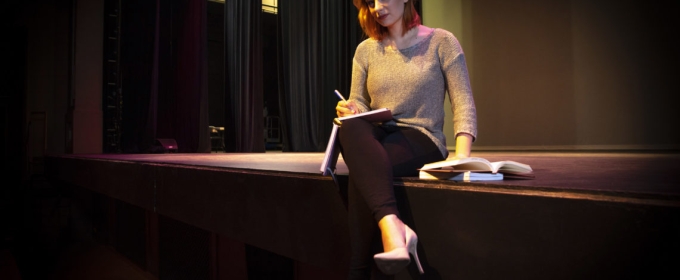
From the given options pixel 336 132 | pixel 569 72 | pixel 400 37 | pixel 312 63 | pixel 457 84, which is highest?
pixel 312 63

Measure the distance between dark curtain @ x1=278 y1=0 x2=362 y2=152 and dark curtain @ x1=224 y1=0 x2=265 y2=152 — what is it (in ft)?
1.29

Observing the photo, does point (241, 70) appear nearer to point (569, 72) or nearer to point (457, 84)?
point (569, 72)

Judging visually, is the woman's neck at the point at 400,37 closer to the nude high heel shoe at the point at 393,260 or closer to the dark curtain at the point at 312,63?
the nude high heel shoe at the point at 393,260

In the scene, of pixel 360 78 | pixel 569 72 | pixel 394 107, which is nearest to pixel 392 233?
pixel 394 107

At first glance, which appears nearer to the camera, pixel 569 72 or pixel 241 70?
pixel 569 72

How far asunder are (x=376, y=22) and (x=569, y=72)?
340 centimetres

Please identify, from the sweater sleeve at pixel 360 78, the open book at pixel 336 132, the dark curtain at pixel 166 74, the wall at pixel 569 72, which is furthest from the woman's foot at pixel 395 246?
the dark curtain at pixel 166 74

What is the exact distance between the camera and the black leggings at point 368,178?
907 mm

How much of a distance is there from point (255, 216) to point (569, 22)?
3697 mm

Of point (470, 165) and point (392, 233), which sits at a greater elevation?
point (470, 165)

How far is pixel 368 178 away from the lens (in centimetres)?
92

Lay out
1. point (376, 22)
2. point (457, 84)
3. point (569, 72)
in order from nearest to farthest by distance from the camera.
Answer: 1. point (457, 84)
2. point (376, 22)
3. point (569, 72)

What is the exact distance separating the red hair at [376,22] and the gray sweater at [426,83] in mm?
67

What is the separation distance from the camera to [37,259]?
3191 millimetres
